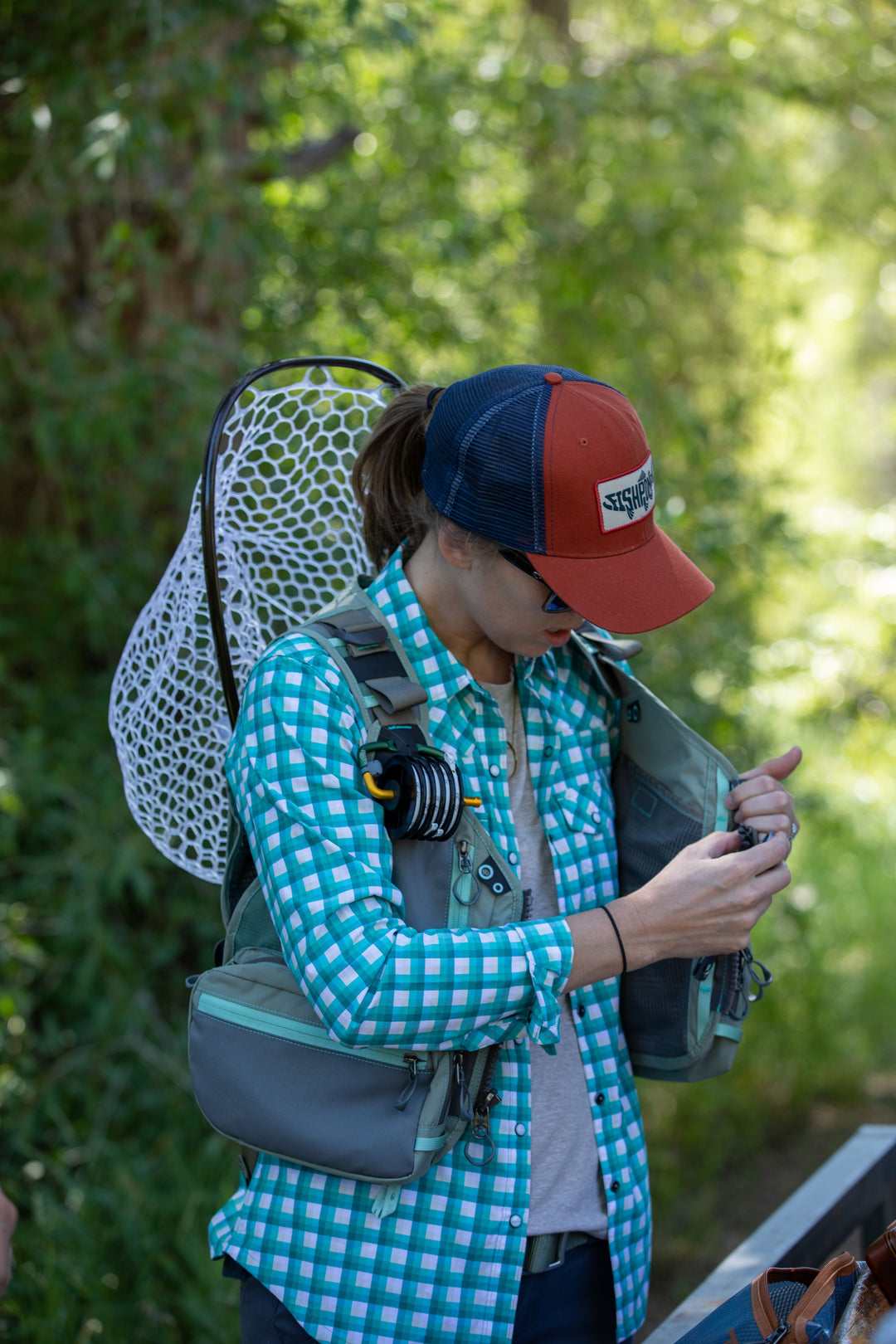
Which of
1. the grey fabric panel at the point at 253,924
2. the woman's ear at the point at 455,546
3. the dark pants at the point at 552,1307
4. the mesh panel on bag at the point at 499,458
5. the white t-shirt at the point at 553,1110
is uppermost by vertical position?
the mesh panel on bag at the point at 499,458

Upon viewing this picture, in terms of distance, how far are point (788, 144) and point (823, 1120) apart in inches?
200

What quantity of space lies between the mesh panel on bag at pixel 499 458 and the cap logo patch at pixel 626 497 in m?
0.08

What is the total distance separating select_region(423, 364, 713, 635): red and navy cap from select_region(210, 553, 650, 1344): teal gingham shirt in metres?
0.20

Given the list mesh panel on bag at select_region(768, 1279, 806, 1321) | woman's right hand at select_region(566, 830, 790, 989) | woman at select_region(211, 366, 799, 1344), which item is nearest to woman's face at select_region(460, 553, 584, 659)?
woman at select_region(211, 366, 799, 1344)

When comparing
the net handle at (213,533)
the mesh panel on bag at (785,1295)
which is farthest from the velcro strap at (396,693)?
the mesh panel on bag at (785,1295)

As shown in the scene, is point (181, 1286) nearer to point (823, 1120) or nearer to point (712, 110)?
point (823, 1120)

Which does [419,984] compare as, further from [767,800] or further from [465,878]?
[767,800]

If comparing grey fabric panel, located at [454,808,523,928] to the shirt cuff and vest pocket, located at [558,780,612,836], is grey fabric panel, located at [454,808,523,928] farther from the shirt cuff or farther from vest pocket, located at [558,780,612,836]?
vest pocket, located at [558,780,612,836]

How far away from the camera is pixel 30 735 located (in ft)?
11.3

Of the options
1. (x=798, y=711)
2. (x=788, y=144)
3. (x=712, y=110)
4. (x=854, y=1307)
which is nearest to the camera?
(x=854, y=1307)

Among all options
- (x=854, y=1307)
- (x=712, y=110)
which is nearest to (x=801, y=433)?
(x=712, y=110)

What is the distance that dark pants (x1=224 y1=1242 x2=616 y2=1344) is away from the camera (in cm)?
146

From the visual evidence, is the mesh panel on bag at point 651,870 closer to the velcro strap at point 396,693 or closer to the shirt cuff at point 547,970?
the shirt cuff at point 547,970

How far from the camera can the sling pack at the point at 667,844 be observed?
5.40 ft
